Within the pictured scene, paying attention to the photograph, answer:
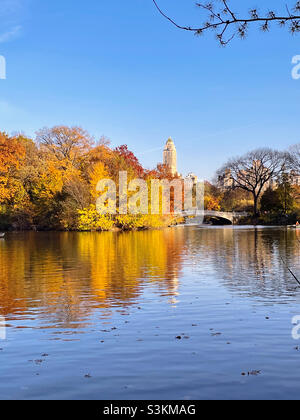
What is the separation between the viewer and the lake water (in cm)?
630

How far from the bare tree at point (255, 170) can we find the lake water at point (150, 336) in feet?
223

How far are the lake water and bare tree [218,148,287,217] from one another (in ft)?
223

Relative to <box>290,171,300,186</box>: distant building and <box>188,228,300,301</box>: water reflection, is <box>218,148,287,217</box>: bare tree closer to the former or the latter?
<box>290,171,300,186</box>: distant building

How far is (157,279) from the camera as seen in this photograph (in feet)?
54.0

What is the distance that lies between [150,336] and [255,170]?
259 ft

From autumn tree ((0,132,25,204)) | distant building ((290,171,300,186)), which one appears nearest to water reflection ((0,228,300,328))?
autumn tree ((0,132,25,204))

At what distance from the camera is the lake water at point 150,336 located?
630 cm

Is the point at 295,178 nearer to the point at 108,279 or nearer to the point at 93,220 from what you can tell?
the point at 93,220

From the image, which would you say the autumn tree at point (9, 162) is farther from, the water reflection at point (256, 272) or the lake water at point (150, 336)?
the lake water at point (150, 336)

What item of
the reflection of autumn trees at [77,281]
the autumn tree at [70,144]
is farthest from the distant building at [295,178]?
the reflection of autumn trees at [77,281]

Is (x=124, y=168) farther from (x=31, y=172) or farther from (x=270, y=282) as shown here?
(x=270, y=282)

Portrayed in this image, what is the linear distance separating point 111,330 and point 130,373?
2520 mm
